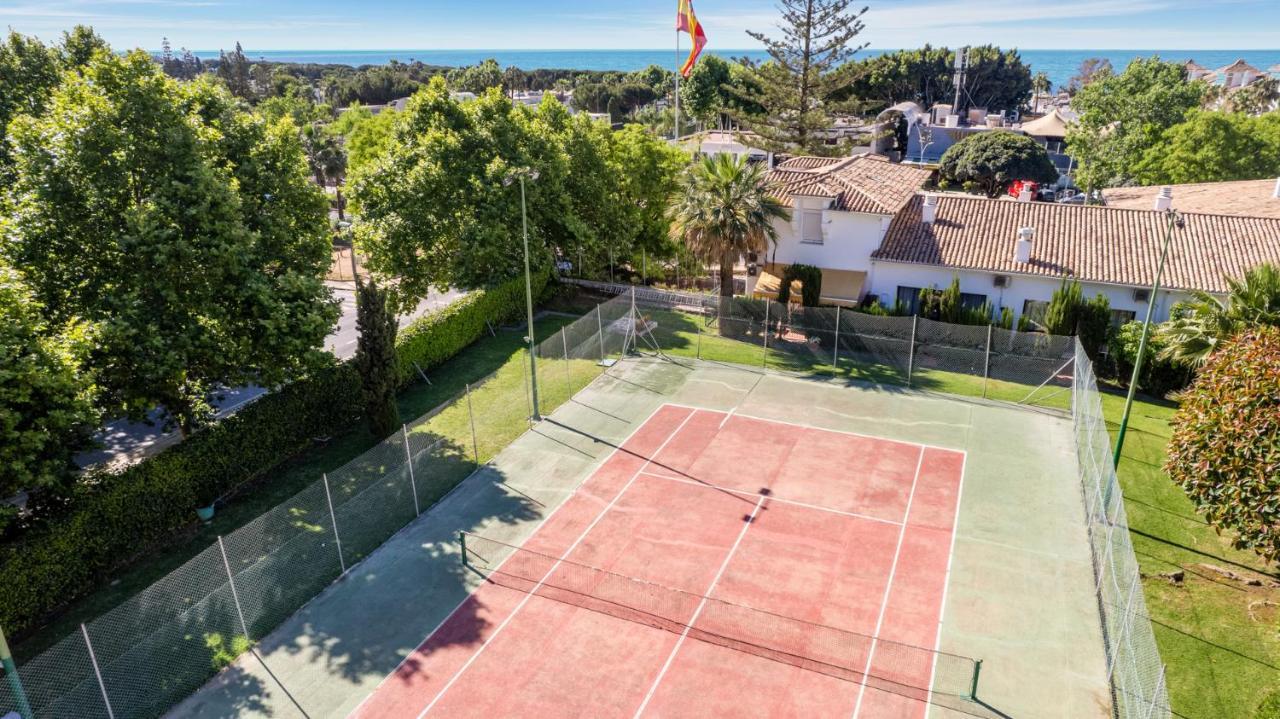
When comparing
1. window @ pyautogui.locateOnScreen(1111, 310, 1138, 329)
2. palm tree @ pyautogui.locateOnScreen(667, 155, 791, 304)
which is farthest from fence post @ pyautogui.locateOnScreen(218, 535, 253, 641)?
window @ pyautogui.locateOnScreen(1111, 310, 1138, 329)

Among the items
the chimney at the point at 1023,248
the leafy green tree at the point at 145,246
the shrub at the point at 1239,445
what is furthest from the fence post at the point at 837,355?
the leafy green tree at the point at 145,246

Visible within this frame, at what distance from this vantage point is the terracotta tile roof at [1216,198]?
117 ft

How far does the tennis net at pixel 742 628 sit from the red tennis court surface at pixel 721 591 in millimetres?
47

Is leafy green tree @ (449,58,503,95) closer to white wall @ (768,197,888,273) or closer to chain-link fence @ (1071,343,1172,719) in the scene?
white wall @ (768,197,888,273)

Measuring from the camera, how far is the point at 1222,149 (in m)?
47.0

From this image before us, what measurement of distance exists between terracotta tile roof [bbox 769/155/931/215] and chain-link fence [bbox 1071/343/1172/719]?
1313cm

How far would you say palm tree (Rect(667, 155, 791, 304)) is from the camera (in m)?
30.9

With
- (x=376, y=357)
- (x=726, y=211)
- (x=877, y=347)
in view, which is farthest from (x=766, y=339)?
(x=376, y=357)

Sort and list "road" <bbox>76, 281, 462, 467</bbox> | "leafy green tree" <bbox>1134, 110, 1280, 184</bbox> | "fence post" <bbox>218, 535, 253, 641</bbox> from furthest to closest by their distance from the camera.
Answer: "leafy green tree" <bbox>1134, 110, 1280, 184</bbox> < "road" <bbox>76, 281, 462, 467</bbox> < "fence post" <bbox>218, 535, 253, 641</bbox>

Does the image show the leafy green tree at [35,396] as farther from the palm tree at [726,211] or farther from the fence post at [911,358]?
the fence post at [911,358]

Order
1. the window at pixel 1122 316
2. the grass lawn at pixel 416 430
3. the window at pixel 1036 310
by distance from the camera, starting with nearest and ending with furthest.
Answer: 1. the grass lawn at pixel 416 430
2. the window at pixel 1122 316
3. the window at pixel 1036 310

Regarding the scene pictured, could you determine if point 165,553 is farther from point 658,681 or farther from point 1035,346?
point 1035,346

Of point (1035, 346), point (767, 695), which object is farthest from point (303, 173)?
point (1035, 346)

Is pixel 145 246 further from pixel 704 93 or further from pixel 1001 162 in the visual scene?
pixel 704 93
